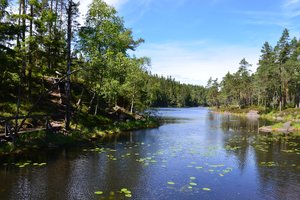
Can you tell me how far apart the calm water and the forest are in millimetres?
6648

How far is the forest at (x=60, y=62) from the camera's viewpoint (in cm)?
2488

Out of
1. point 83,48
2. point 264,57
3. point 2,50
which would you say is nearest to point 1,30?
point 2,50

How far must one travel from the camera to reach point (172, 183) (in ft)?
52.2

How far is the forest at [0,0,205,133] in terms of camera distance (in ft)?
81.6

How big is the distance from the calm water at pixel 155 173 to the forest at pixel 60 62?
665cm

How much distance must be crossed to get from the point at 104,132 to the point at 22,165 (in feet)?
53.9

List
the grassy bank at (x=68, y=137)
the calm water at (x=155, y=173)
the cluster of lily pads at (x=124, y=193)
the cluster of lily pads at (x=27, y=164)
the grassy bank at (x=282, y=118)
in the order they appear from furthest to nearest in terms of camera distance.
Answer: the grassy bank at (x=282, y=118) → the grassy bank at (x=68, y=137) → the cluster of lily pads at (x=27, y=164) → the calm water at (x=155, y=173) → the cluster of lily pads at (x=124, y=193)

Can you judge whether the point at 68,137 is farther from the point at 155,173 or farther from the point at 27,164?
the point at 155,173

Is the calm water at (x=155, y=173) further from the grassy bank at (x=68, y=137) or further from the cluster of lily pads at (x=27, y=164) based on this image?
the grassy bank at (x=68, y=137)

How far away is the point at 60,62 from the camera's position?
30859mm

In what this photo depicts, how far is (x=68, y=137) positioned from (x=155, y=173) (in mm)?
13015

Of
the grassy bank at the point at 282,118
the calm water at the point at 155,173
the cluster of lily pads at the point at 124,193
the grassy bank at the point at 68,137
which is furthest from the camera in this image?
the grassy bank at the point at 282,118

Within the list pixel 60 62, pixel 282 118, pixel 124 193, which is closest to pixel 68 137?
pixel 60 62

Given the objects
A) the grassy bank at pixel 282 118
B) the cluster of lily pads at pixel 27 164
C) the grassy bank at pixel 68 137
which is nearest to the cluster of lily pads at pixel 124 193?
the cluster of lily pads at pixel 27 164
